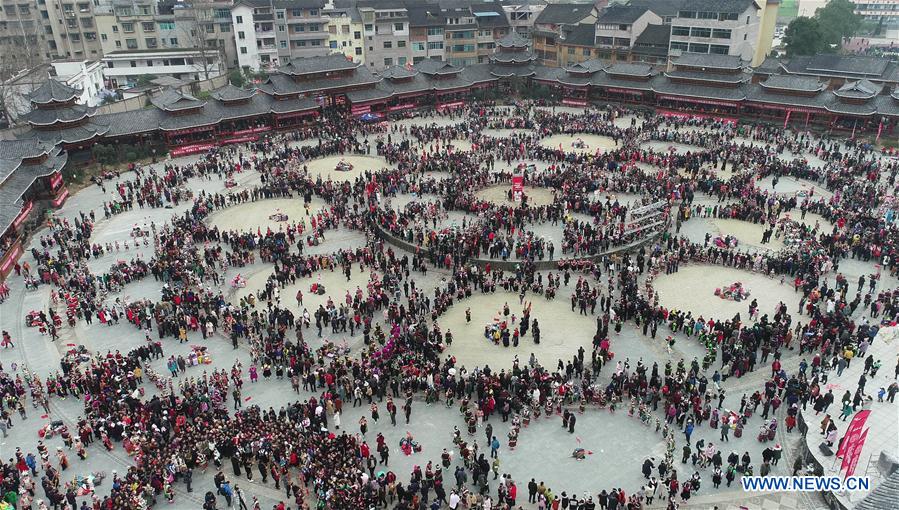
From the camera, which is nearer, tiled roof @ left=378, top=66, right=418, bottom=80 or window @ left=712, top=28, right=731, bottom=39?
tiled roof @ left=378, top=66, right=418, bottom=80

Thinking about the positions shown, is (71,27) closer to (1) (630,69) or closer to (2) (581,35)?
(2) (581,35)

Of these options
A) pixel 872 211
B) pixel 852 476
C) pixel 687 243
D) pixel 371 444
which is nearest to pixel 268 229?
pixel 371 444

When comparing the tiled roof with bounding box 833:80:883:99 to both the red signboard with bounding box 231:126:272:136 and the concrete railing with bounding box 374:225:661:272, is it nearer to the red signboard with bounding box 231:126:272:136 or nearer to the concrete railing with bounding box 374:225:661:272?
the concrete railing with bounding box 374:225:661:272

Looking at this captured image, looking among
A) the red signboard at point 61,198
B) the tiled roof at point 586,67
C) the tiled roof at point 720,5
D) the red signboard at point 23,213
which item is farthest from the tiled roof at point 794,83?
the red signboard at point 23,213

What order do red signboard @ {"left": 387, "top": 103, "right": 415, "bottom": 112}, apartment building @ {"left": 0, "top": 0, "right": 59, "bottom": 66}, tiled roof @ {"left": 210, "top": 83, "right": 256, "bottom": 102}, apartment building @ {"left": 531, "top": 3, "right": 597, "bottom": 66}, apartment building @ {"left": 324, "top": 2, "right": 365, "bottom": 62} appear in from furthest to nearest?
1. apartment building @ {"left": 531, "top": 3, "right": 597, "bottom": 66}
2. apartment building @ {"left": 324, "top": 2, "right": 365, "bottom": 62}
3. apartment building @ {"left": 0, "top": 0, "right": 59, "bottom": 66}
4. red signboard @ {"left": 387, "top": 103, "right": 415, "bottom": 112}
5. tiled roof @ {"left": 210, "top": 83, "right": 256, "bottom": 102}

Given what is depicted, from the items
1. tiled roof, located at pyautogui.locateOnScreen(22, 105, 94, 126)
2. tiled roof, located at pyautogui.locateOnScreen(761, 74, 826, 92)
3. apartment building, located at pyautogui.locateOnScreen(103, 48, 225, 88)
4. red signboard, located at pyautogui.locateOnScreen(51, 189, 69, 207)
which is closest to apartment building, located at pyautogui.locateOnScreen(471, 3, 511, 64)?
apartment building, located at pyautogui.locateOnScreen(103, 48, 225, 88)

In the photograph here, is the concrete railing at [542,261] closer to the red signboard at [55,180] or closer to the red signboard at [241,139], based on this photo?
the red signboard at [55,180]
